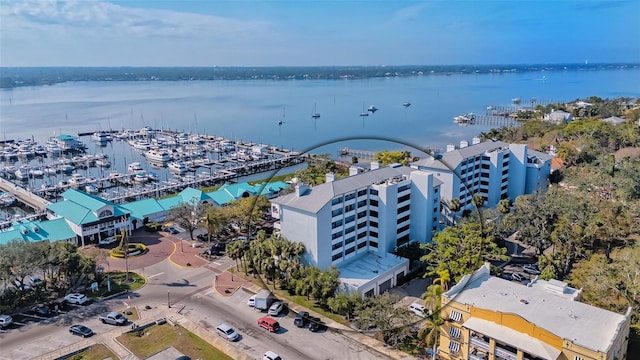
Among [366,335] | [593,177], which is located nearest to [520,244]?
[593,177]

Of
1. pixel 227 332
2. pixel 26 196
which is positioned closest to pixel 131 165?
pixel 26 196

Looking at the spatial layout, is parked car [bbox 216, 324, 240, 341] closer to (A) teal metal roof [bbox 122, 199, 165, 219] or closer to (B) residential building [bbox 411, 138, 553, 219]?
(B) residential building [bbox 411, 138, 553, 219]

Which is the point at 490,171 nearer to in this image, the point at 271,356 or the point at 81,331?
the point at 271,356

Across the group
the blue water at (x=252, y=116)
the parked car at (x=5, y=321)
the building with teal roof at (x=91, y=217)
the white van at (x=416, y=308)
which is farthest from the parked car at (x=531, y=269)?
the blue water at (x=252, y=116)

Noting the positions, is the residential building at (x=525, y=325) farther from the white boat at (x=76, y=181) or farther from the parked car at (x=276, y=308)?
the white boat at (x=76, y=181)

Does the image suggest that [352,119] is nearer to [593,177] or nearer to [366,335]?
[593,177]

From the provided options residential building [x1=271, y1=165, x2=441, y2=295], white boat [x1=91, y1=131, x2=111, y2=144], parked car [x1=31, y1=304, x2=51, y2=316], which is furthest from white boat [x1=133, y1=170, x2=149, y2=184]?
residential building [x1=271, y1=165, x2=441, y2=295]
